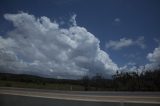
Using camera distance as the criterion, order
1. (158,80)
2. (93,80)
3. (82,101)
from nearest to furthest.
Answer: (82,101), (158,80), (93,80)

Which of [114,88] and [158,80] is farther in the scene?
[114,88]

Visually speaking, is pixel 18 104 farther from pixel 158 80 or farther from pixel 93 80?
pixel 93 80

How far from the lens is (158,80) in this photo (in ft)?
101

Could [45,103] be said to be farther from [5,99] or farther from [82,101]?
[5,99]

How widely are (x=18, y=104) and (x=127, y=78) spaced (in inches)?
1396

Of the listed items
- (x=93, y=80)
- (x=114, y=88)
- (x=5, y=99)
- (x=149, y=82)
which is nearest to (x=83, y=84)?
(x=93, y=80)

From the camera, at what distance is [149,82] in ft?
106

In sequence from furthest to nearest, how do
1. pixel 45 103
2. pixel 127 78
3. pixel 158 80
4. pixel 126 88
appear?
pixel 127 78
pixel 126 88
pixel 158 80
pixel 45 103

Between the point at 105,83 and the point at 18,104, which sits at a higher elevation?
the point at 105,83

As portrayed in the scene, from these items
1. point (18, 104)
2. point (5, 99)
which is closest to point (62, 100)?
point (18, 104)

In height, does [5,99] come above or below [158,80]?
below

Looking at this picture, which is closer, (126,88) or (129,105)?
(129,105)

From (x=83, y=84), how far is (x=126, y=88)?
8690 millimetres

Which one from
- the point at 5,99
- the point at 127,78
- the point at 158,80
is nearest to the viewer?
the point at 5,99
